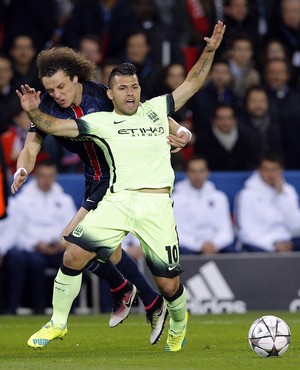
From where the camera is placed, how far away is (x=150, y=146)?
1025 centimetres

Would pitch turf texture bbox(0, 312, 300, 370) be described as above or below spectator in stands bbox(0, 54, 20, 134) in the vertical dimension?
below

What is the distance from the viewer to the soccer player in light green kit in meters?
10.0

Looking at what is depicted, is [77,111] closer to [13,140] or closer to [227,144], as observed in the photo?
[13,140]

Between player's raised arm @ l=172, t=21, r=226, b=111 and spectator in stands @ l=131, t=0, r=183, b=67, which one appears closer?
player's raised arm @ l=172, t=21, r=226, b=111

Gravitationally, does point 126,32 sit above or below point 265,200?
above

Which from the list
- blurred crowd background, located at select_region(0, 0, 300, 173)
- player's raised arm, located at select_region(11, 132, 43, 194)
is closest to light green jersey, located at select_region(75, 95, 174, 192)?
player's raised arm, located at select_region(11, 132, 43, 194)

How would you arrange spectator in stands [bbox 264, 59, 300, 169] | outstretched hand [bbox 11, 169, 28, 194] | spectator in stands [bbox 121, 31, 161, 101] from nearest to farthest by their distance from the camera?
outstretched hand [bbox 11, 169, 28, 194]
spectator in stands [bbox 121, 31, 161, 101]
spectator in stands [bbox 264, 59, 300, 169]

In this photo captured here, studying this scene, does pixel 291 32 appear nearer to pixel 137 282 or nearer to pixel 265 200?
pixel 265 200

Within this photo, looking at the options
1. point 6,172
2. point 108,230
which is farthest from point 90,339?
point 6,172

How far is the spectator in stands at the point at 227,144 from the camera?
55.8 feet

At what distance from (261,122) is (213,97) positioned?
86cm

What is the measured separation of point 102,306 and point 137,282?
4.93m

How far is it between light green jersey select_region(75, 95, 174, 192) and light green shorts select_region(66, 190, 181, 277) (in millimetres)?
132

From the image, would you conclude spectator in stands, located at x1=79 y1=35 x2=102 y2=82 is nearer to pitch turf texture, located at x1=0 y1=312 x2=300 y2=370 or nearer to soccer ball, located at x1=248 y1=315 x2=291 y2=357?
pitch turf texture, located at x1=0 y1=312 x2=300 y2=370
